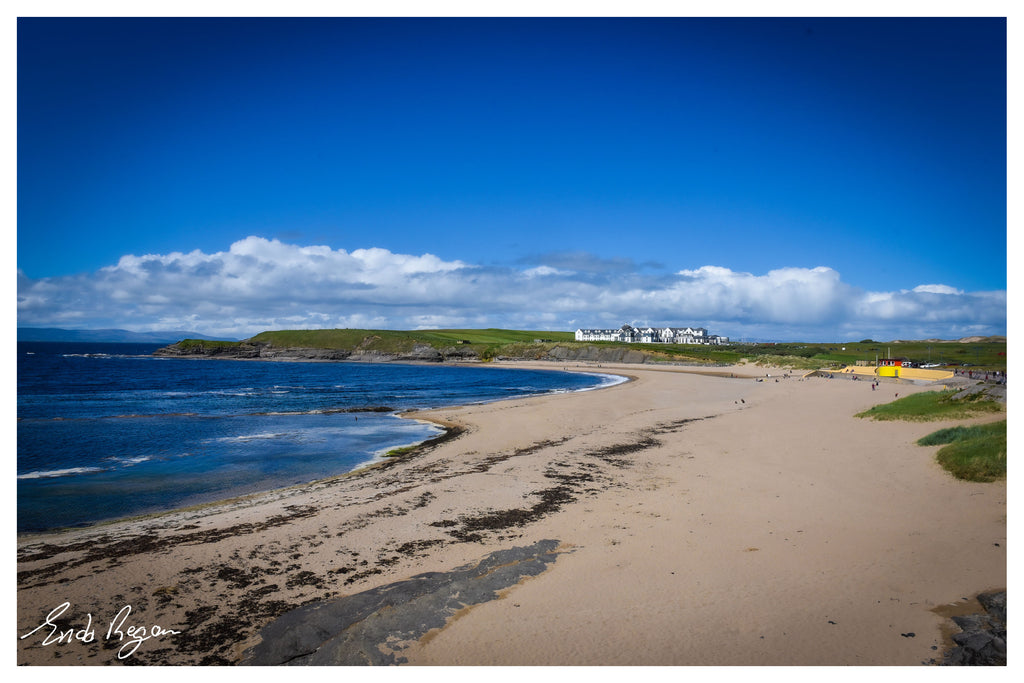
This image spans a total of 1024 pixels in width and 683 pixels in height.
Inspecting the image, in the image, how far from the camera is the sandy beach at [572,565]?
696cm

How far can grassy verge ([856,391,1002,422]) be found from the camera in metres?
22.7

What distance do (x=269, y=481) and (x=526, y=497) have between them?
10060mm

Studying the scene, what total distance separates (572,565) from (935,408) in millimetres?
24791

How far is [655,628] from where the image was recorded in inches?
286

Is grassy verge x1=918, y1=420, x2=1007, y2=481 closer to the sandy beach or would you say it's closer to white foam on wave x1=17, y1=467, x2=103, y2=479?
the sandy beach

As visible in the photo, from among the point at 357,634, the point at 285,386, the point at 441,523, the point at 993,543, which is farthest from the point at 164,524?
the point at 285,386

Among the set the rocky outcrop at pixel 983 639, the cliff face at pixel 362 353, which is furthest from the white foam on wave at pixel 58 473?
the cliff face at pixel 362 353

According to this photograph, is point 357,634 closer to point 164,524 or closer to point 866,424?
point 164,524

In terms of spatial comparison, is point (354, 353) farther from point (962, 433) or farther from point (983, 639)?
point (983, 639)

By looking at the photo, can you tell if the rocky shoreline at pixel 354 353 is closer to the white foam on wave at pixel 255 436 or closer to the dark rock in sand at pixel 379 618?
the white foam on wave at pixel 255 436

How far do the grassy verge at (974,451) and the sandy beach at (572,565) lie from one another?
2.03ft

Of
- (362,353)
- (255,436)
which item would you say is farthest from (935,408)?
(362,353)

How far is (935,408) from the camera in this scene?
2462 centimetres

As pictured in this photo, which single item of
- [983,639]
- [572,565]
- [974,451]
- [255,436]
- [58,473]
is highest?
[974,451]
